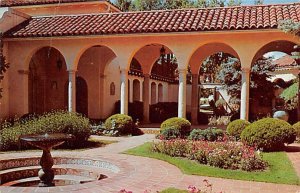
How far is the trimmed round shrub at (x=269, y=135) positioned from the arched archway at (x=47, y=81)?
1376cm

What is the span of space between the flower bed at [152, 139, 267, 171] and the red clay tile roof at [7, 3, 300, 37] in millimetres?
7201

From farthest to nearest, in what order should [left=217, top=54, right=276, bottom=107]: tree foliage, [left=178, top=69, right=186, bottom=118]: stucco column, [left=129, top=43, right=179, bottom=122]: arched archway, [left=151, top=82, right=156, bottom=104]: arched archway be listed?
[left=151, top=82, right=156, bottom=104]: arched archway, [left=217, top=54, right=276, bottom=107]: tree foliage, [left=129, top=43, right=179, bottom=122]: arched archway, [left=178, top=69, right=186, bottom=118]: stucco column

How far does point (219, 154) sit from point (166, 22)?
1006 cm

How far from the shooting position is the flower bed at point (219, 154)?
33.9 feet

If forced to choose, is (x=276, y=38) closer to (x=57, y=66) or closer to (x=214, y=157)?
(x=214, y=157)

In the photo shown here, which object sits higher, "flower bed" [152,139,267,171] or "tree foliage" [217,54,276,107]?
"tree foliage" [217,54,276,107]

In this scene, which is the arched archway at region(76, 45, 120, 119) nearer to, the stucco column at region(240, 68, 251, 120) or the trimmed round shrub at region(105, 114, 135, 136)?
the trimmed round shrub at region(105, 114, 135, 136)

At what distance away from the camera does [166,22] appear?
1891cm

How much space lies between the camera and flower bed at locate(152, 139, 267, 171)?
10.3 meters

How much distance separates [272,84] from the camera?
27109 millimetres

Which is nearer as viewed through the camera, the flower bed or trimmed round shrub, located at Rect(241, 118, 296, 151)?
the flower bed

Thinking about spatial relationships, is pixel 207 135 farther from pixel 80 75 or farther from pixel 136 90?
pixel 136 90

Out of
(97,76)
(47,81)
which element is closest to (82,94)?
(97,76)

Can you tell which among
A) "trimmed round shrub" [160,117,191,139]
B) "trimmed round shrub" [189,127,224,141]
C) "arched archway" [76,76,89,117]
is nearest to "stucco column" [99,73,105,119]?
"arched archway" [76,76,89,117]
